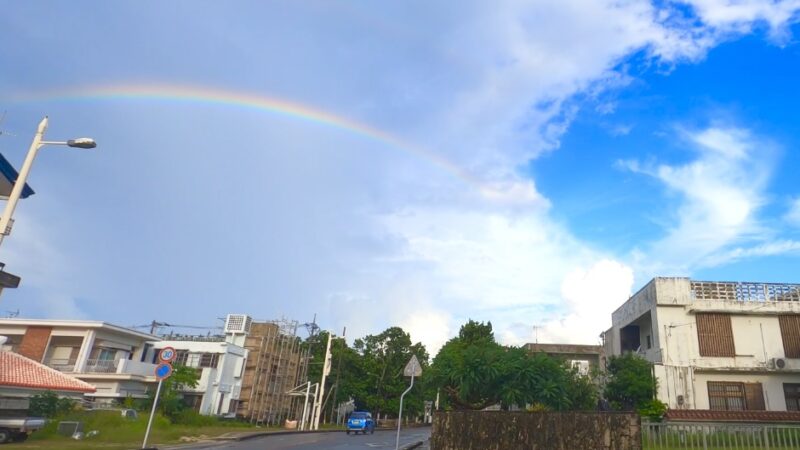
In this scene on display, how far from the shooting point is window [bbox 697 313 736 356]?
27859 millimetres

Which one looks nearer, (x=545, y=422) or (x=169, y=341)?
(x=545, y=422)

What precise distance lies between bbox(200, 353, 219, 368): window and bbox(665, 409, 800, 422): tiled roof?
32.0 m

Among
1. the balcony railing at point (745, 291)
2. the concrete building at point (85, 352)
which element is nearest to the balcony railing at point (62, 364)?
the concrete building at point (85, 352)

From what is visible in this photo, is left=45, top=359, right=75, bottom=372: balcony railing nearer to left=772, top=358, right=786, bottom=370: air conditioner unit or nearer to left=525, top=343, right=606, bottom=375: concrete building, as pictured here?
left=525, top=343, right=606, bottom=375: concrete building

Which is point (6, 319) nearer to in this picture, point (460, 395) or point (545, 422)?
point (460, 395)

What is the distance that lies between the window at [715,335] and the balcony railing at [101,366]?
1498 inches

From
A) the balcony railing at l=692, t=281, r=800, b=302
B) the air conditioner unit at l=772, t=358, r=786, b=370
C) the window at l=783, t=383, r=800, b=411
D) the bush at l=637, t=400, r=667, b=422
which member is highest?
the balcony railing at l=692, t=281, r=800, b=302

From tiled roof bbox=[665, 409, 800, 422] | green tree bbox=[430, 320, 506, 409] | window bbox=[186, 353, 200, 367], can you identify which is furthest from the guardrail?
window bbox=[186, 353, 200, 367]

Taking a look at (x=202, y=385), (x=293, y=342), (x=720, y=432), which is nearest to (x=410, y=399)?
(x=293, y=342)

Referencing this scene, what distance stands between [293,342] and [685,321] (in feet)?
118

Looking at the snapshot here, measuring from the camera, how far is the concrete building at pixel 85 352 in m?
33.7

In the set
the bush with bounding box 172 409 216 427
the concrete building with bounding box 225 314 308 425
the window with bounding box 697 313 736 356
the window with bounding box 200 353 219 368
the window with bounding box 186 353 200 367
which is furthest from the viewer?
the concrete building with bounding box 225 314 308 425

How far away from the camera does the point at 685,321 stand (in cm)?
2816

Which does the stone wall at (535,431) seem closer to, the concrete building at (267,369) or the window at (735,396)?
the window at (735,396)
